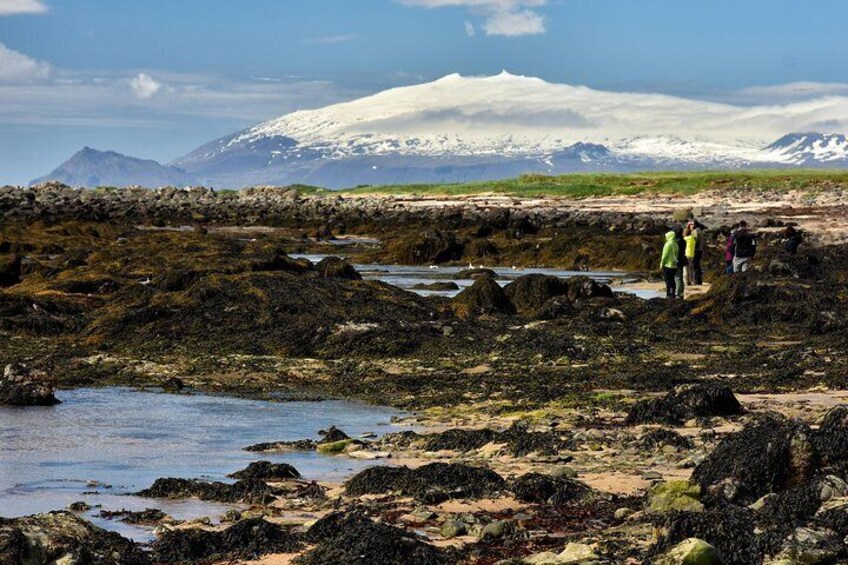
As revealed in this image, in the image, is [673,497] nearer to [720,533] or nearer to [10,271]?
[720,533]

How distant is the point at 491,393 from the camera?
16.8 m

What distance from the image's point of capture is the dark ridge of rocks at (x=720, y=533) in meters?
7.88

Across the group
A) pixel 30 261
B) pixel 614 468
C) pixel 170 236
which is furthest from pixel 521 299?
pixel 170 236

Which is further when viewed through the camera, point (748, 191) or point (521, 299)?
point (748, 191)

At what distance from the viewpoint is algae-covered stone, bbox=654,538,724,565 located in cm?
762

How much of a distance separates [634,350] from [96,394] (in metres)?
7.96

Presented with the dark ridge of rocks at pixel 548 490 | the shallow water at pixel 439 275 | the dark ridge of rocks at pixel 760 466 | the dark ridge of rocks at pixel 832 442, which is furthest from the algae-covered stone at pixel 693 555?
the shallow water at pixel 439 275

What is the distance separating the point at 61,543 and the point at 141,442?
5.73m

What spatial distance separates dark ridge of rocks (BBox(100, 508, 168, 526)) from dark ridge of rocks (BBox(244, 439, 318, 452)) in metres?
3.09

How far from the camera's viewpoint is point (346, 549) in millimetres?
8297

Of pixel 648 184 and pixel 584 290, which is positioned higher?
pixel 648 184

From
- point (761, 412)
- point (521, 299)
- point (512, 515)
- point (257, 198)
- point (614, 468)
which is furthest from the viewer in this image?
point (257, 198)

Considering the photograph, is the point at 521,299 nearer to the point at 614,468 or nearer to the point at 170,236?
the point at 614,468

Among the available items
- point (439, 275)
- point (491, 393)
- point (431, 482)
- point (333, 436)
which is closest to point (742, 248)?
point (439, 275)
